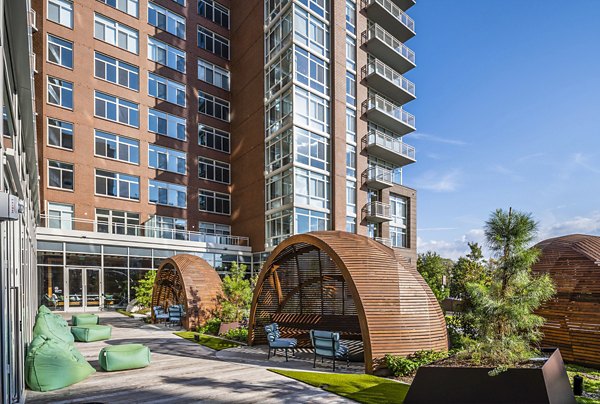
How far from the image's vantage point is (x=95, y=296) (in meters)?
26.9

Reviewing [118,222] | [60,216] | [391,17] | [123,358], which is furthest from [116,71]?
[123,358]

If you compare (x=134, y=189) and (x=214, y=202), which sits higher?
(x=134, y=189)

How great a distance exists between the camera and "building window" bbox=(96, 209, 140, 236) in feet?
94.7

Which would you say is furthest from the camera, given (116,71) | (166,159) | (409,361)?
(166,159)

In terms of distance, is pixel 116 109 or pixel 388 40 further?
pixel 388 40

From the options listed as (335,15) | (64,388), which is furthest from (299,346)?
(335,15)

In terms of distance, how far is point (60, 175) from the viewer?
2741 centimetres

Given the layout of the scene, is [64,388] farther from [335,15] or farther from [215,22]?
[215,22]

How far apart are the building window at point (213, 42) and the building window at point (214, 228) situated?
51.3 ft

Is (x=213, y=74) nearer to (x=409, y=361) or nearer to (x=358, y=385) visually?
(x=409, y=361)

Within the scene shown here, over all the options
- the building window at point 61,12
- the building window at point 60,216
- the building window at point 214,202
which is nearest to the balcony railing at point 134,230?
the building window at point 60,216

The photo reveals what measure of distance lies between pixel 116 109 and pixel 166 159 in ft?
17.0

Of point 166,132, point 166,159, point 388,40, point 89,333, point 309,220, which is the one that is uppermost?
point 388,40

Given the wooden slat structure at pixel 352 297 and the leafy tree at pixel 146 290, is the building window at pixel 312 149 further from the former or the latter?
the wooden slat structure at pixel 352 297
